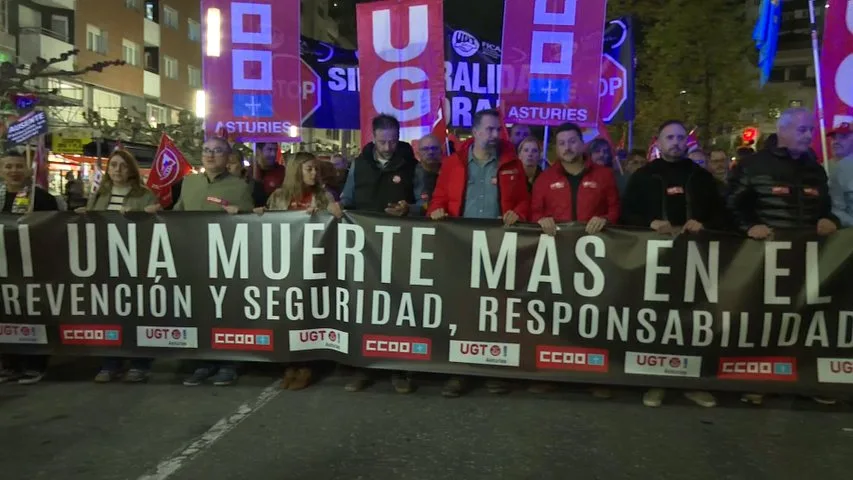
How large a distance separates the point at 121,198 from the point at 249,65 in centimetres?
237

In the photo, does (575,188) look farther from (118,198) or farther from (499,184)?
(118,198)

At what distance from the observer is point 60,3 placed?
89.6 feet

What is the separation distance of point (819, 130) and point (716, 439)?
3904 mm

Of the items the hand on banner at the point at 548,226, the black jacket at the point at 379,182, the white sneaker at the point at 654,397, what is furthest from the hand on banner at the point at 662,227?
the black jacket at the point at 379,182

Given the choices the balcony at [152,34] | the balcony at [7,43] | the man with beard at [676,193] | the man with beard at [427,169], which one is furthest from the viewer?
the balcony at [152,34]

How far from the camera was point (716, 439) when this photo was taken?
4.50 m

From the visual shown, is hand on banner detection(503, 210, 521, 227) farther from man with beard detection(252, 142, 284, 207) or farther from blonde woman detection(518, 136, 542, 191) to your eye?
man with beard detection(252, 142, 284, 207)

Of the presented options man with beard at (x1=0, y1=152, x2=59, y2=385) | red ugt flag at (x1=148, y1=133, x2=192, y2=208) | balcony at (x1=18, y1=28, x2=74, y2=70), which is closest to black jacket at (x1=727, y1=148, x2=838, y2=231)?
red ugt flag at (x1=148, y1=133, x2=192, y2=208)

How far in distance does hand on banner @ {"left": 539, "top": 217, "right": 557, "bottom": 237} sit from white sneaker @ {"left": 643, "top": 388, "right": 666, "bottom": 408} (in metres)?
1.33

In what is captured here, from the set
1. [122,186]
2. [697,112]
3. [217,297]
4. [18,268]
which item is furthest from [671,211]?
[697,112]

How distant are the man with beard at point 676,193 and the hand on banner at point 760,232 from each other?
33 cm

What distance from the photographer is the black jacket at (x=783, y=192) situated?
5156 mm

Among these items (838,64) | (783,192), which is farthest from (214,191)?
(838,64)

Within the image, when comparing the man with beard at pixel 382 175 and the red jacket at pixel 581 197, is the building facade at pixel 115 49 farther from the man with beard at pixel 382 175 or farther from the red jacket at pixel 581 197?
the red jacket at pixel 581 197
